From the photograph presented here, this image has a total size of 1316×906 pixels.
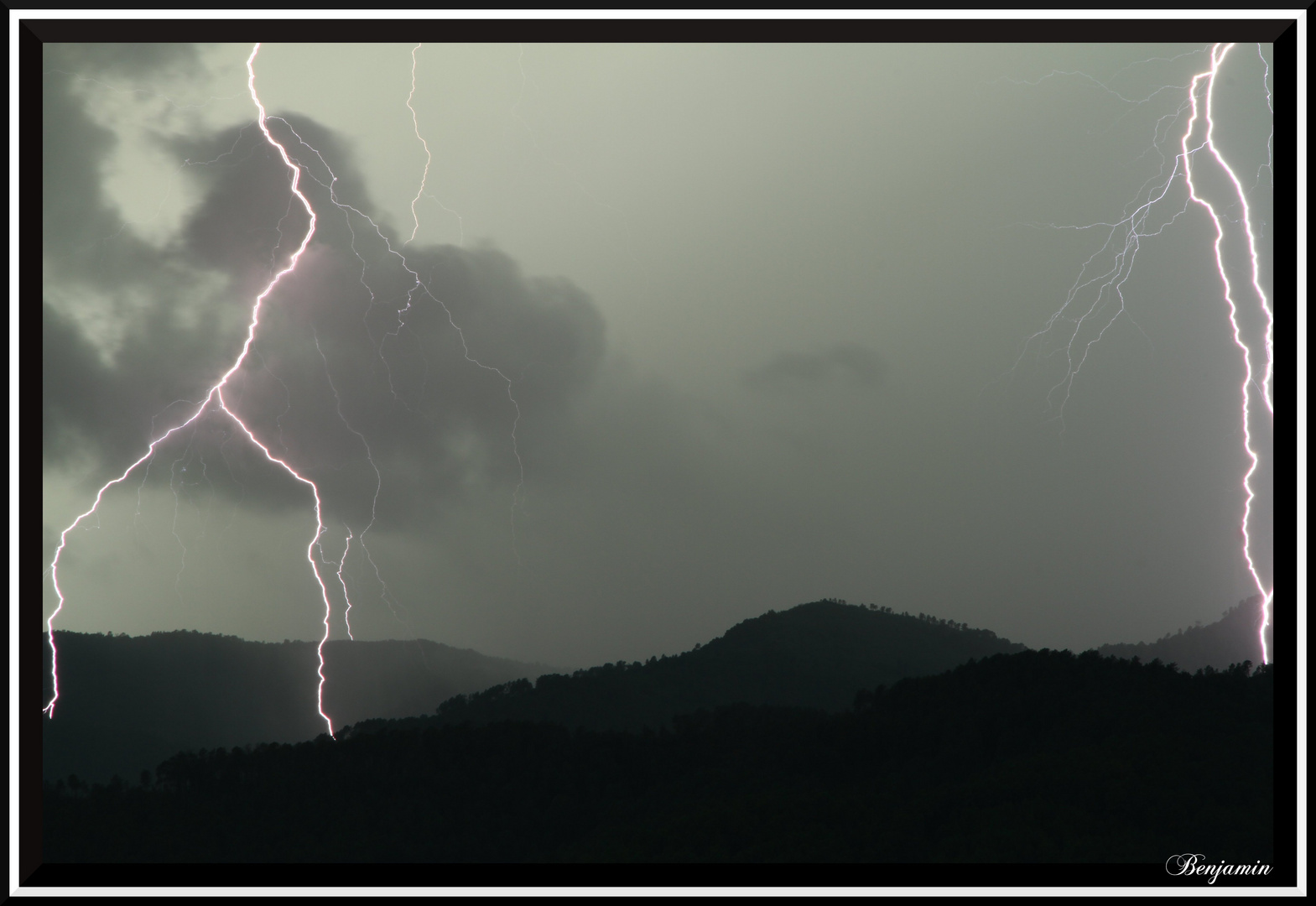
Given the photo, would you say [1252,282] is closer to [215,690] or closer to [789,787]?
[789,787]

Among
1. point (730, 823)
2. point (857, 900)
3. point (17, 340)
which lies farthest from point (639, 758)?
point (17, 340)

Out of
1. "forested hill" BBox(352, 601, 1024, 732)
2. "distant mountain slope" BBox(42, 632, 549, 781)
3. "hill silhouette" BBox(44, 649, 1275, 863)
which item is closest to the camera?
"hill silhouette" BBox(44, 649, 1275, 863)

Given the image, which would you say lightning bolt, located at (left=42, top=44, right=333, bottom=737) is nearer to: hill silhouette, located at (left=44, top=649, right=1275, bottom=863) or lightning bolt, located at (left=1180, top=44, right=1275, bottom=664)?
hill silhouette, located at (left=44, top=649, right=1275, bottom=863)

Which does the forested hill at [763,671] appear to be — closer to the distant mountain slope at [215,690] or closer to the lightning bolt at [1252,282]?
the distant mountain slope at [215,690]

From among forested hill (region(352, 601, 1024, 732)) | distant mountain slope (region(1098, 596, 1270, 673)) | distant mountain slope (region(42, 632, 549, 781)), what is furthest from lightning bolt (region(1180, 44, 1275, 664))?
distant mountain slope (region(42, 632, 549, 781))

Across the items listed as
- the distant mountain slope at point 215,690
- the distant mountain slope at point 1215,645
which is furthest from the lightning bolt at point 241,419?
the distant mountain slope at point 1215,645

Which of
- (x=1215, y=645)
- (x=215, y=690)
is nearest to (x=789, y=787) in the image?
(x=1215, y=645)

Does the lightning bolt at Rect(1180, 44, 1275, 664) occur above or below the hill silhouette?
above
